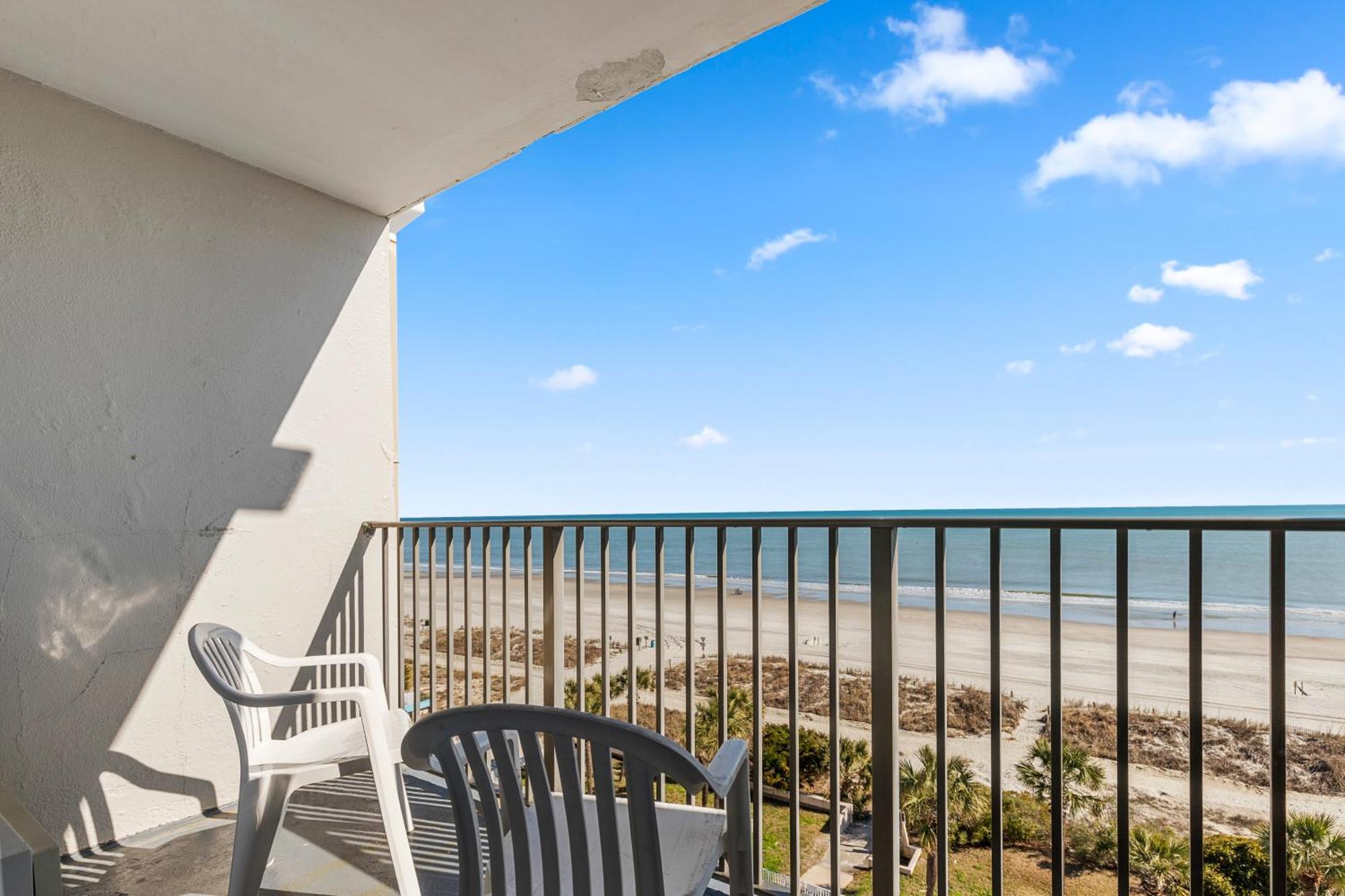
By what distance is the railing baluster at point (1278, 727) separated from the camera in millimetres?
1230

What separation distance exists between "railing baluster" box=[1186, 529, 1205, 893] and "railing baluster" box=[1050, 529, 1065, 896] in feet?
0.74

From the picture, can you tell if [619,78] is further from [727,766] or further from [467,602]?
[727,766]

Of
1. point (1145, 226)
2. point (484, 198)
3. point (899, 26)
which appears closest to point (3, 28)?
point (484, 198)

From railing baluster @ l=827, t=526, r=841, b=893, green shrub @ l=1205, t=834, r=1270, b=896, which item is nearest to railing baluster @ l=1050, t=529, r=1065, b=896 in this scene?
railing baluster @ l=827, t=526, r=841, b=893

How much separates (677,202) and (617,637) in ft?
44.5

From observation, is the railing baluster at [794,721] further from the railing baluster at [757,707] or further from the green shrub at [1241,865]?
the green shrub at [1241,865]

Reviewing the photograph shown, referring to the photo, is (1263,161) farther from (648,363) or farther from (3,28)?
(3,28)

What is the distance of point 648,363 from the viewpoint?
28.9 metres

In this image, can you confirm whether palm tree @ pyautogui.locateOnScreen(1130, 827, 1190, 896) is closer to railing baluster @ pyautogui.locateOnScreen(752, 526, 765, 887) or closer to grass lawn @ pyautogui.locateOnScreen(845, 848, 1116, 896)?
grass lawn @ pyautogui.locateOnScreen(845, 848, 1116, 896)

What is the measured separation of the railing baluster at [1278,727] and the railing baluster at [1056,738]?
0.34m

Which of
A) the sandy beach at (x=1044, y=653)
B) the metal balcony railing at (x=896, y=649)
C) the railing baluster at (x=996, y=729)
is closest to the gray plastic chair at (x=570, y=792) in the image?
the metal balcony railing at (x=896, y=649)

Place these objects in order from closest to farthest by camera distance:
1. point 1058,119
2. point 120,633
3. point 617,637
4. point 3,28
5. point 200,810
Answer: point 3,28 → point 120,633 → point 200,810 → point 617,637 → point 1058,119

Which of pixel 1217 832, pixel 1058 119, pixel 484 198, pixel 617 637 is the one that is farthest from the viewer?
pixel 1058 119

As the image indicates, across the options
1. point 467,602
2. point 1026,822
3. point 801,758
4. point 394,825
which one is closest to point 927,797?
point 1026,822
